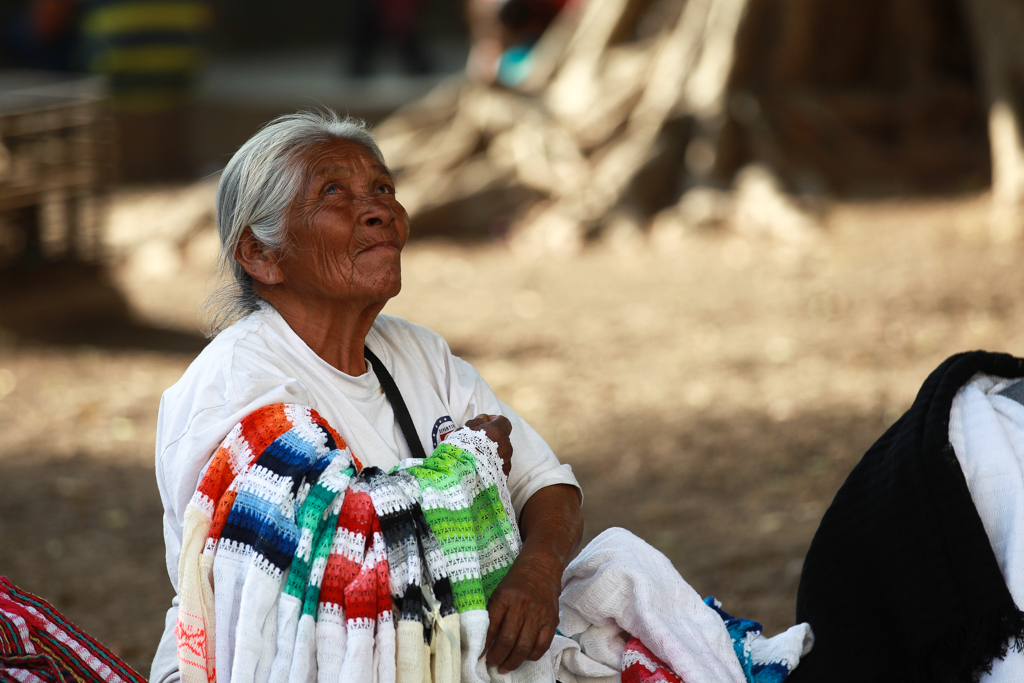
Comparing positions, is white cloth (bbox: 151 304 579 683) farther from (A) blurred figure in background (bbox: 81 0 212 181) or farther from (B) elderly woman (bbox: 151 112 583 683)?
(A) blurred figure in background (bbox: 81 0 212 181)

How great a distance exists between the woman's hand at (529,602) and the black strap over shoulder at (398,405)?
298 mm

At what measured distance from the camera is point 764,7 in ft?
29.1

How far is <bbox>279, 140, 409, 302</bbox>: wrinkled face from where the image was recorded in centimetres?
223

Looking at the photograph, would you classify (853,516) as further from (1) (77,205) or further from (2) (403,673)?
(1) (77,205)

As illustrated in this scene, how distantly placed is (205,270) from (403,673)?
794 centimetres

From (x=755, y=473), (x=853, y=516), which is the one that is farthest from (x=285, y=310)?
(x=755, y=473)

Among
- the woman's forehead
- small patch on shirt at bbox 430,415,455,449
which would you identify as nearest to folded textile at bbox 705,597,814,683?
small patch on shirt at bbox 430,415,455,449

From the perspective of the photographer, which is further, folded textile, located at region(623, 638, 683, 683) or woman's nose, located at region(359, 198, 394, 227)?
woman's nose, located at region(359, 198, 394, 227)

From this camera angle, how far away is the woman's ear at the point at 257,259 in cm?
226

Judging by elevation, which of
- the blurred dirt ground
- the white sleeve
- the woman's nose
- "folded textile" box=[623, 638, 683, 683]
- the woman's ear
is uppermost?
the woman's nose

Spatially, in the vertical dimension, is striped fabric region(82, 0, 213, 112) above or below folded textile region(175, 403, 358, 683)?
below

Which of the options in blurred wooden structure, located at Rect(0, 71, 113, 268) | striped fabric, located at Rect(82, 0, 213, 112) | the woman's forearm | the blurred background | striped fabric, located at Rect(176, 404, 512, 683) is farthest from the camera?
striped fabric, located at Rect(82, 0, 213, 112)

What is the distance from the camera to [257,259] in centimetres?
227

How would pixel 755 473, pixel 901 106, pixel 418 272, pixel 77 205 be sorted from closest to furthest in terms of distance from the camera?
pixel 755 473, pixel 77 205, pixel 418 272, pixel 901 106
